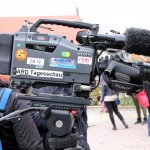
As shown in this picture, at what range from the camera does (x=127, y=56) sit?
6.41 ft

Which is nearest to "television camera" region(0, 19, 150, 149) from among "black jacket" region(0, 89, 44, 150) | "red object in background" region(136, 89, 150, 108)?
"red object in background" region(136, 89, 150, 108)

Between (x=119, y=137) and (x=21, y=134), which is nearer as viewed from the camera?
(x=21, y=134)

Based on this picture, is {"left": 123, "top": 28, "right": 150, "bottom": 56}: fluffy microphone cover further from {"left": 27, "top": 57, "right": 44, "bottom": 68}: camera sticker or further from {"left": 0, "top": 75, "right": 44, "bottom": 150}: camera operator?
{"left": 0, "top": 75, "right": 44, "bottom": 150}: camera operator

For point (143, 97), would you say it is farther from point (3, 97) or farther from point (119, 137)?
point (119, 137)

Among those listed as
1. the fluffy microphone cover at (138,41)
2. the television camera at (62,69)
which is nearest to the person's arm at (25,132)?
the television camera at (62,69)

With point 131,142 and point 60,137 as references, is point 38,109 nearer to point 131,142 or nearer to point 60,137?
point 60,137

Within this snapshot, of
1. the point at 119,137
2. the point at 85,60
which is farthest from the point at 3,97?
the point at 119,137

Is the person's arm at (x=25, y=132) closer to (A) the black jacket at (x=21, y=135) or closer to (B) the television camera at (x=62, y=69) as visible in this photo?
(A) the black jacket at (x=21, y=135)

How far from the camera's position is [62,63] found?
1.84 meters

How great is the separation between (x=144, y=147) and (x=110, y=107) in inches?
110

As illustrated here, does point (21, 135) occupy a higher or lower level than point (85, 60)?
lower

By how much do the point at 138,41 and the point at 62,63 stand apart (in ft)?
1.19

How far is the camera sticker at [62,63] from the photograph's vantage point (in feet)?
6.03

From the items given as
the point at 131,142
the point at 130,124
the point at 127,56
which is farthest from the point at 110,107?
the point at 127,56
